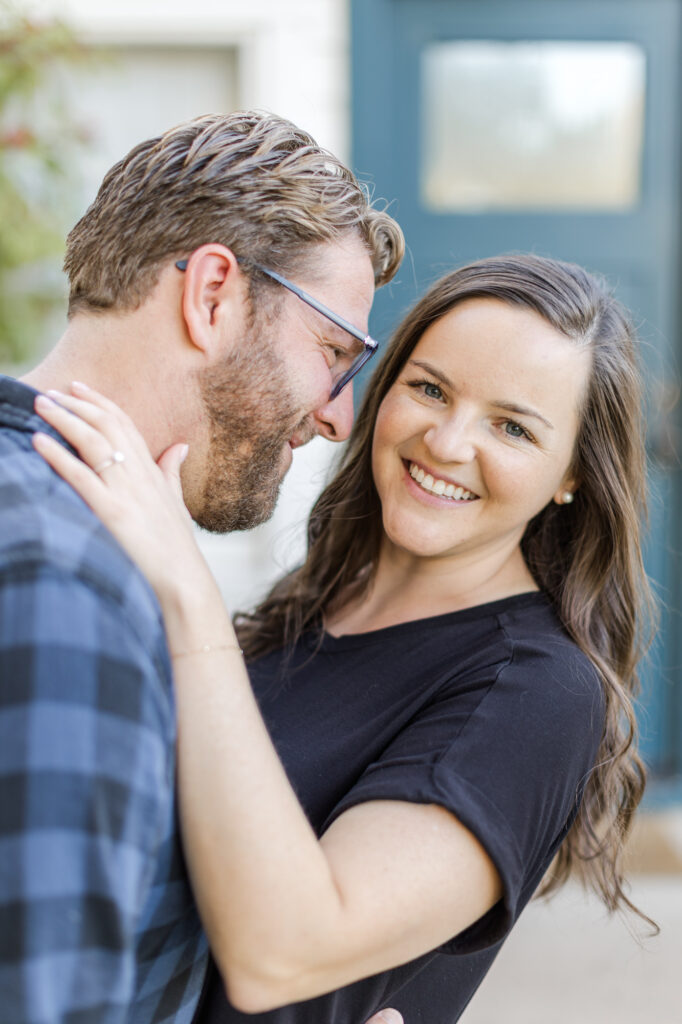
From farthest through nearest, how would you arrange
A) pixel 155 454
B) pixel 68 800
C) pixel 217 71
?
pixel 217 71 → pixel 155 454 → pixel 68 800

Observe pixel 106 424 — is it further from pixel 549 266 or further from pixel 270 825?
pixel 549 266

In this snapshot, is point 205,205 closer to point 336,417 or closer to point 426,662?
point 336,417

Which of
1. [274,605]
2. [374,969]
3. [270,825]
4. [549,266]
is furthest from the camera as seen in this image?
[274,605]

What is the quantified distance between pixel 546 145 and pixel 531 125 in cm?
10

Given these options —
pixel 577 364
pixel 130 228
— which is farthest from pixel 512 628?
pixel 130 228

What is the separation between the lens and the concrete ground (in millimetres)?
2963

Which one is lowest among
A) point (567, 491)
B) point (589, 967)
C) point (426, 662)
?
point (589, 967)

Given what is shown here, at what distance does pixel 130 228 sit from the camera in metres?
1.40

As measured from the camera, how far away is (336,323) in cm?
150

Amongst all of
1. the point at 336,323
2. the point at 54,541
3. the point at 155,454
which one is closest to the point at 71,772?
the point at 54,541

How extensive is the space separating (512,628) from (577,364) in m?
0.44

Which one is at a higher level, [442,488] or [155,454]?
[155,454]

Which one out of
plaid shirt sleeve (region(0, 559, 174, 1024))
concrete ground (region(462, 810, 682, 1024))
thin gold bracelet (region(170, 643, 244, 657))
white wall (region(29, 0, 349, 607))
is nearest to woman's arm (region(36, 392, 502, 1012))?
thin gold bracelet (region(170, 643, 244, 657))

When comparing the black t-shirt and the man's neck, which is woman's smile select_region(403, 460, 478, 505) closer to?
the black t-shirt
